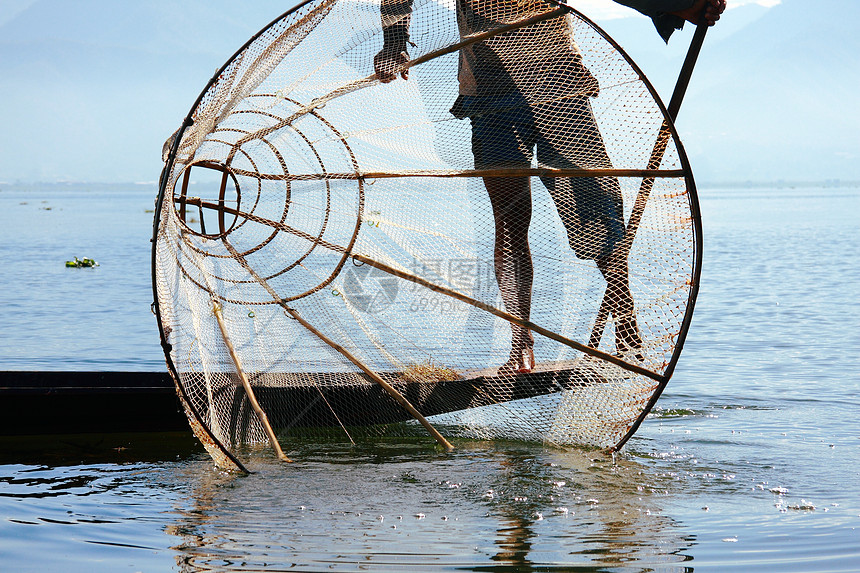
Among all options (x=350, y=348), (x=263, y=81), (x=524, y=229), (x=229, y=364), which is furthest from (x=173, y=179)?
(x=524, y=229)

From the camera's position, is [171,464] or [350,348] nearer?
[171,464]

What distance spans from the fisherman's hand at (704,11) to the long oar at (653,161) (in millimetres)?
34

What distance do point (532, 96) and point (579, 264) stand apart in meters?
0.84

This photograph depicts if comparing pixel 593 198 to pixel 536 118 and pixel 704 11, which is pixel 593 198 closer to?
pixel 536 118

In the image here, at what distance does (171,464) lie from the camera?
13.5ft

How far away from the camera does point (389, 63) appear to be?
405cm

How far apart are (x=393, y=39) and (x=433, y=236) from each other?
3.31 ft

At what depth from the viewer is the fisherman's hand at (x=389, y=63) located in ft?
13.3

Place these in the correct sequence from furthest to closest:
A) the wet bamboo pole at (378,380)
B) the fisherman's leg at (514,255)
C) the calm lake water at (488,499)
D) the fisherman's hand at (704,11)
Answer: the wet bamboo pole at (378,380) → the fisherman's leg at (514,255) → the fisherman's hand at (704,11) → the calm lake water at (488,499)

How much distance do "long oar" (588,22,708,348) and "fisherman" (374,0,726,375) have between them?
0.04m

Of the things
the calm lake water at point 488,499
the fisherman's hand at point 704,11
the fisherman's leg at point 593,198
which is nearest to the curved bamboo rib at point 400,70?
the fisherman's leg at point 593,198

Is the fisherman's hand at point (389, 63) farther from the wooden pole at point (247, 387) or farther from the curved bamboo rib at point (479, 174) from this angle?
the wooden pole at point (247, 387)

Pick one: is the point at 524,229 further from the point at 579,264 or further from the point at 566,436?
the point at 566,436

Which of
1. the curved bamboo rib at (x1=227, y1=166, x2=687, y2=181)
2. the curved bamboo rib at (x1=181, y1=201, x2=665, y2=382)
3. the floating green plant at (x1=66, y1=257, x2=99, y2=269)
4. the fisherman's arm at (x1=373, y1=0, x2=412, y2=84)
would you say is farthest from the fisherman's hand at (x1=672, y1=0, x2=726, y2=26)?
the floating green plant at (x1=66, y1=257, x2=99, y2=269)
